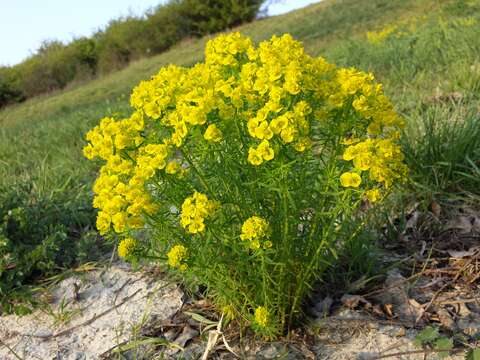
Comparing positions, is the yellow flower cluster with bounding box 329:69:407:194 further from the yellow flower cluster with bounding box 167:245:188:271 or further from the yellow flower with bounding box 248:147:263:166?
the yellow flower cluster with bounding box 167:245:188:271

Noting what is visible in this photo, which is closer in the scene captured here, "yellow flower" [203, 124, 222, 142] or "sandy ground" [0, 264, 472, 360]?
"yellow flower" [203, 124, 222, 142]

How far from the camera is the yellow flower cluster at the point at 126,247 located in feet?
5.67

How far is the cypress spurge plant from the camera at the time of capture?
1.60m

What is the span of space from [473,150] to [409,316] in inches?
45.4

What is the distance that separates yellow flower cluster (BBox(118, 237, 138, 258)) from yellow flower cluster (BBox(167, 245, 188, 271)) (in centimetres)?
17

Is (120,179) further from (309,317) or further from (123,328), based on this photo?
(309,317)

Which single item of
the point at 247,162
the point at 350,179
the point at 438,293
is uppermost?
the point at 247,162

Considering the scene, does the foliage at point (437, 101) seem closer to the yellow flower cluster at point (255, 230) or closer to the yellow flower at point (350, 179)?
the yellow flower at point (350, 179)

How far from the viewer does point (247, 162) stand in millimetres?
1730

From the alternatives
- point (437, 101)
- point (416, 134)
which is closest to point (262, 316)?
point (416, 134)

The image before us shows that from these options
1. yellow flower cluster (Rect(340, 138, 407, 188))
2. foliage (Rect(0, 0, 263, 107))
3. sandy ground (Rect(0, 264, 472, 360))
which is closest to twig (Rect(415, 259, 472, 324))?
sandy ground (Rect(0, 264, 472, 360))

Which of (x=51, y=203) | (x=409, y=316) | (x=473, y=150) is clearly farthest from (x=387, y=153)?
(x=51, y=203)

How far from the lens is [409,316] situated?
214 centimetres

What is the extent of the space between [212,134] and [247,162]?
22 centimetres
